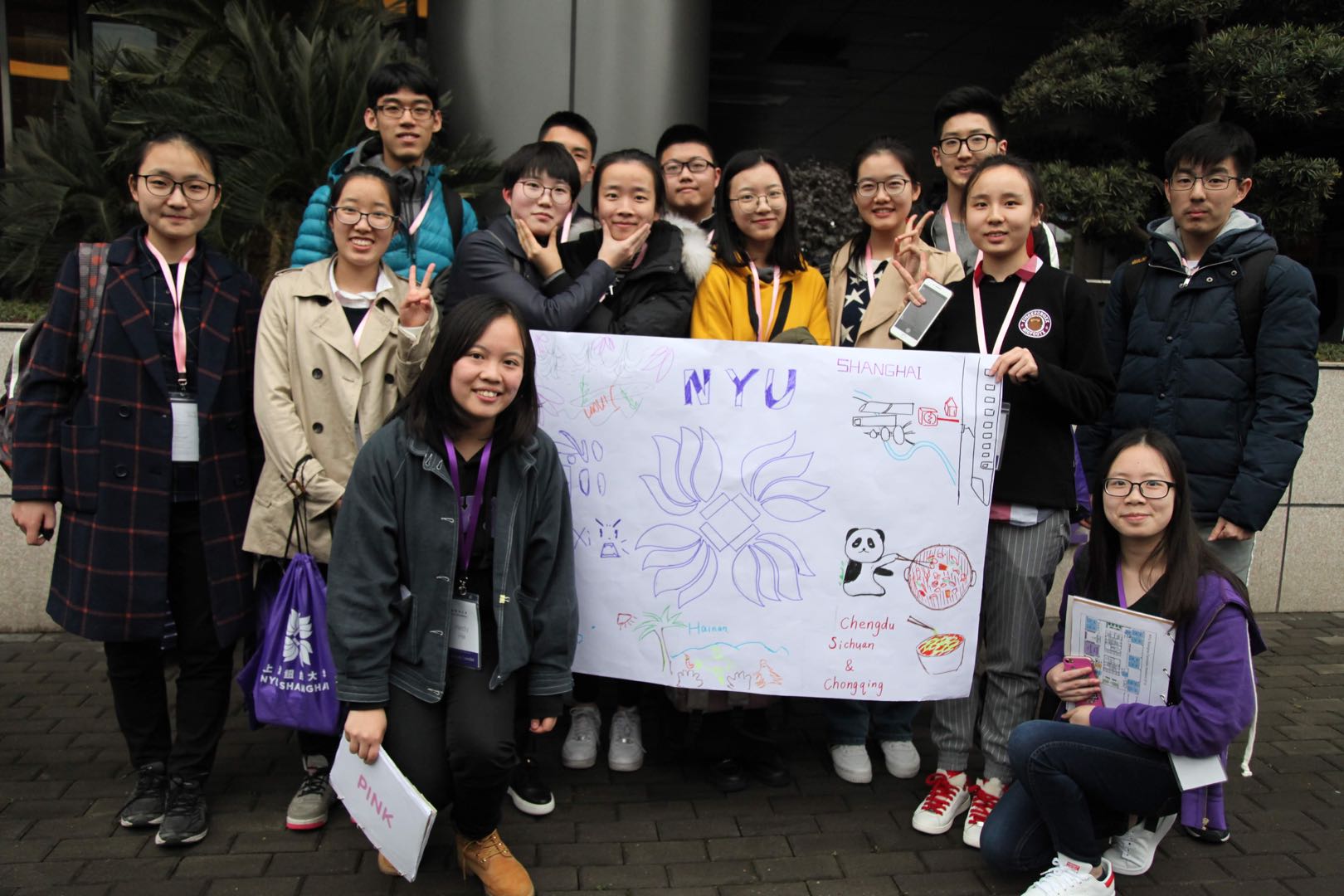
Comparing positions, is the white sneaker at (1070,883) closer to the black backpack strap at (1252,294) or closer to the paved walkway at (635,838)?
the paved walkway at (635,838)

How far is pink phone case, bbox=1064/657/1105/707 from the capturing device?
3.04 m

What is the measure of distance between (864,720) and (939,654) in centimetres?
57

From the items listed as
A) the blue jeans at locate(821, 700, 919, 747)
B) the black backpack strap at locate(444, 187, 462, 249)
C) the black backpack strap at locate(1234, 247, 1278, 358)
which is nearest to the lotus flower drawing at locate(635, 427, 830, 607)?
the blue jeans at locate(821, 700, 919, 747)

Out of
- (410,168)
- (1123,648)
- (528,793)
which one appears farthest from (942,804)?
(410,168)

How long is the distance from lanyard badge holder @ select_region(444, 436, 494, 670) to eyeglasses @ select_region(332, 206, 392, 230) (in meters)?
0.85

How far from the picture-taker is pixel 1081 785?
2.95 m

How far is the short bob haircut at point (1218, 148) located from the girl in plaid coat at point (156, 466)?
3212 millimetres

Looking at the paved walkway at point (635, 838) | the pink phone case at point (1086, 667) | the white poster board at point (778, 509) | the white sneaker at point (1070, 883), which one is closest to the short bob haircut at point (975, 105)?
the white poster board at point (778, 509)

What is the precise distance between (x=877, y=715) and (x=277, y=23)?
494 cm

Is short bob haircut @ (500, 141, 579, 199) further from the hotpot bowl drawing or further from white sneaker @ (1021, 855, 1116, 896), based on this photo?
white sneaker @ (1021, 855, 1116, 896)

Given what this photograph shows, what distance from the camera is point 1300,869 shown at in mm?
3205

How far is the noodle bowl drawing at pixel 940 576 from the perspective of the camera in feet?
10.8

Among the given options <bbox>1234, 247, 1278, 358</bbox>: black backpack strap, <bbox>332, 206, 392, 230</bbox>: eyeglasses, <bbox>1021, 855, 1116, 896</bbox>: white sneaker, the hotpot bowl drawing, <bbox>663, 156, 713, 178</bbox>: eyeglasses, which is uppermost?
<bbox>663, 156, 713, 178</bbox>: eyeglasses

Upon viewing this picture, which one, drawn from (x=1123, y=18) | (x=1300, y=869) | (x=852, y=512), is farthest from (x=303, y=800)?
(x=1123, y=18)
